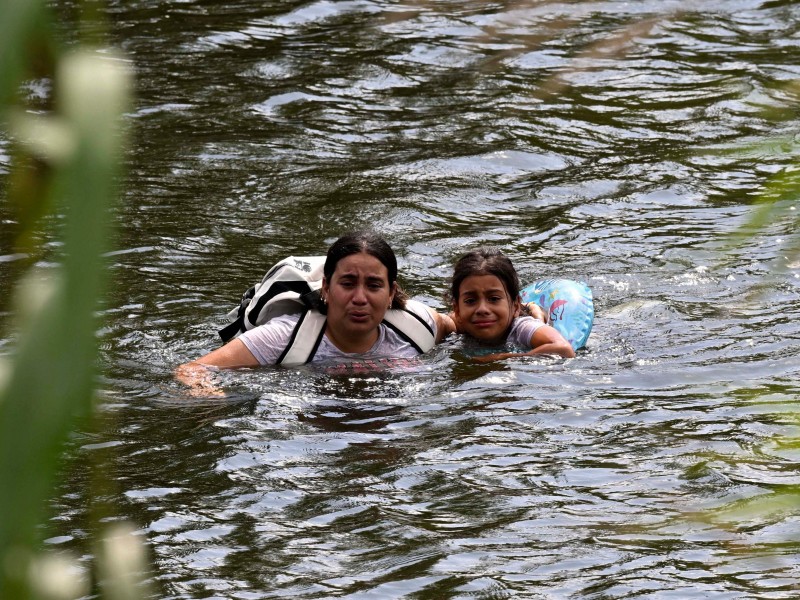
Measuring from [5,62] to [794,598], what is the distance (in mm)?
3512

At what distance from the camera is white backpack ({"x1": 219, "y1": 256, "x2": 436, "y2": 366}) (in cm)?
686

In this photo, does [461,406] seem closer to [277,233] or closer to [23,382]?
[277,233]

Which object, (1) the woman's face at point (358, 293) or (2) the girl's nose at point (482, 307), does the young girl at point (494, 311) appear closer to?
(2) the girl's nose at point (482, 307)

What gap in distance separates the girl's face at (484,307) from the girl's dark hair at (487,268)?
0.09ft

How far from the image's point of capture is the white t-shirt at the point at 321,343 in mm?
6688

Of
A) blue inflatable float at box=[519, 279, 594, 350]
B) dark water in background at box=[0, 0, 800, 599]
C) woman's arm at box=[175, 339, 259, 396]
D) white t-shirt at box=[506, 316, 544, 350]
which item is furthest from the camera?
blue inflatable float at box=[519, 279, 594, 350]

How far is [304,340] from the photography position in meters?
6.78

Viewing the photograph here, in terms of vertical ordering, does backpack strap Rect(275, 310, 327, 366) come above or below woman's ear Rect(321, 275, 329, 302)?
below

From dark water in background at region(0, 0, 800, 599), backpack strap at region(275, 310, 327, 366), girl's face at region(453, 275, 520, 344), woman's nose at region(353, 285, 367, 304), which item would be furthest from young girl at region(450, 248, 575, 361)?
backpack strap at region(275, 310, 327, 366)

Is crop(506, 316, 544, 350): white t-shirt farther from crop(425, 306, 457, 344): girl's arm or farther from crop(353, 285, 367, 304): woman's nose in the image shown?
crop(353, 285, 367, 304): woman's nose

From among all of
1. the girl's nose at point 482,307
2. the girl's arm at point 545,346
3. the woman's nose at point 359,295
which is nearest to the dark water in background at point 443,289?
the girl's arm at point 545,346

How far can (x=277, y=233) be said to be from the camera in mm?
9547

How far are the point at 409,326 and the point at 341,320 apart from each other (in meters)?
0.52

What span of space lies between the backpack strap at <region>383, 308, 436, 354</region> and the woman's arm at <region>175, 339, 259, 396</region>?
86 centimetres
